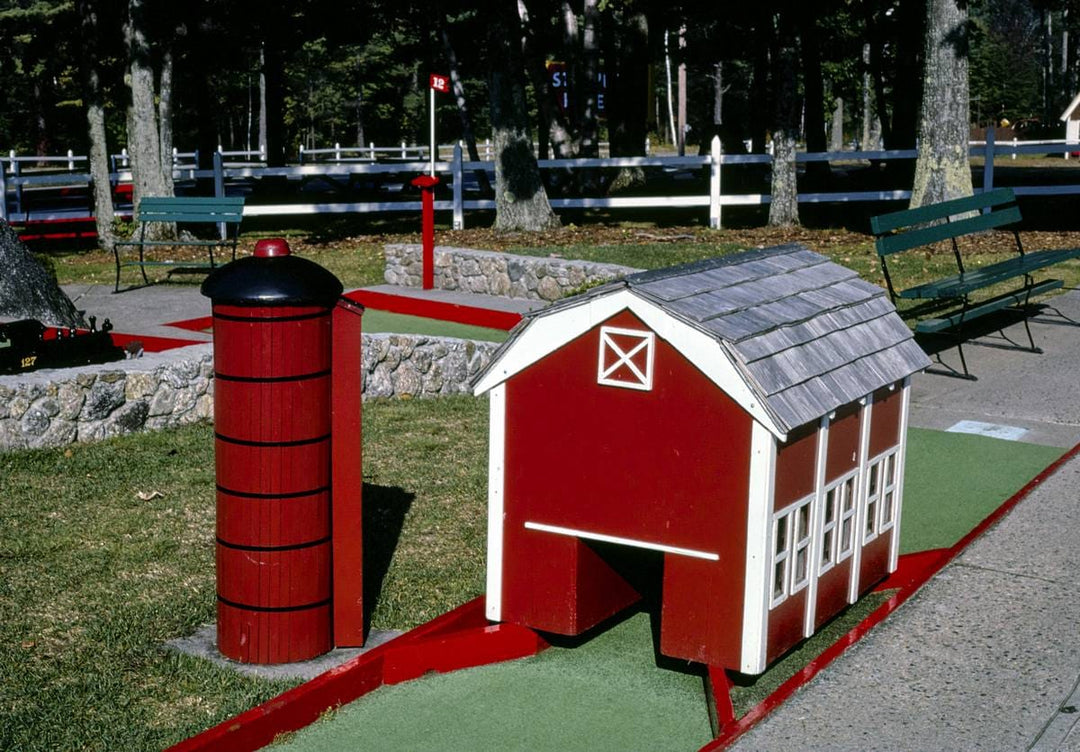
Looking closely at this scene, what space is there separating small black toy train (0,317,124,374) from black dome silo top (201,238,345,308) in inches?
164

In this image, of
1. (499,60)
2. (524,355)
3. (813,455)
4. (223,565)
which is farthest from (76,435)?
(499,60)

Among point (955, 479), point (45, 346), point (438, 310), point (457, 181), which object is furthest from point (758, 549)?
point (457, 181)

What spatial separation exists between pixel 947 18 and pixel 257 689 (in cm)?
1506

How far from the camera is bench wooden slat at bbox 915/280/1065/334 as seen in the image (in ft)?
32.2

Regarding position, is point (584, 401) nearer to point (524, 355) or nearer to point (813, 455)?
point (524, 355)

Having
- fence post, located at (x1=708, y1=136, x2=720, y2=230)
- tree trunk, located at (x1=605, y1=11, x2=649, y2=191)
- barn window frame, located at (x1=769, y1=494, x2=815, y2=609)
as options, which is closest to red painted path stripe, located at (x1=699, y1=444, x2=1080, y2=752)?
barn window frame, located at (x1=769, y1=494, x2=815, y2=609)

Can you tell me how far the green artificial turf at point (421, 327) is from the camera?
Result: 39.9 ft

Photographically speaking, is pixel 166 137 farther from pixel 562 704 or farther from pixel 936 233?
pixel 562 704

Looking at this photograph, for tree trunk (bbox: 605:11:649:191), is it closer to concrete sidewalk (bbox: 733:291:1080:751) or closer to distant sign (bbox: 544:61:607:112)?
distant sign (bbox: 544:61:607:112)

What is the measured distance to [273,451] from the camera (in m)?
4.79

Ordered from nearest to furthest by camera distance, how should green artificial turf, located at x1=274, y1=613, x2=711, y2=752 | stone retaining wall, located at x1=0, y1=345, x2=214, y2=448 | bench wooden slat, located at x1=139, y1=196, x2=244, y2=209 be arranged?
green artificial turf, located at x1=274, y1=613, x2=711, y2=752, stone retaining wall, located at x1=0, y1=345, x2=214, y2=448, bench wooden slat, located at x1=139, y1=196, x2=244, y2=209

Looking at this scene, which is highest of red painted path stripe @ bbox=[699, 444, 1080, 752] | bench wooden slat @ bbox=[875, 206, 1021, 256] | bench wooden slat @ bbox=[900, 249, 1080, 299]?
bench wooden slat @ bbox=[875, 206, 1021, 256]

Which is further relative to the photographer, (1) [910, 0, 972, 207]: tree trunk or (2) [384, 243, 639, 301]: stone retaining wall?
(1) [910, 0, 972, 207]: tree trunk

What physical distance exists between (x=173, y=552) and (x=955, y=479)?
420 centimetres
